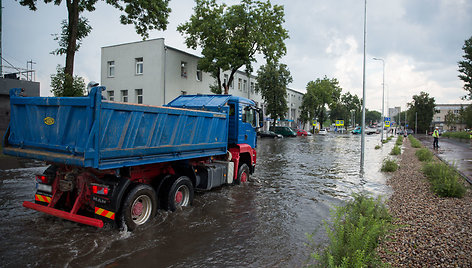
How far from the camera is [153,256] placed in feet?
14.8

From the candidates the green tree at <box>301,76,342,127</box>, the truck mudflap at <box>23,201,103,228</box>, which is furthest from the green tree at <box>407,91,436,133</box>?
the truck mudflap at <box>23,201,103,228</box>

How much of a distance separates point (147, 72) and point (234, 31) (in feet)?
29.4

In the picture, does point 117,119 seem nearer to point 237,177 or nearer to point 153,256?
point 153,256

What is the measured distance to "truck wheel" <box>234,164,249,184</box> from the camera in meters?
9.75

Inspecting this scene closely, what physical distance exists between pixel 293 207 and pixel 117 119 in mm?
4901

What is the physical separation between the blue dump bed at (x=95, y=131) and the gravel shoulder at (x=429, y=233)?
4351mm

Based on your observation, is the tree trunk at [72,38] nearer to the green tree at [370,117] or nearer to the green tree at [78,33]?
the green tree at [78,33]

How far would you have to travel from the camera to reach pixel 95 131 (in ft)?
15.0

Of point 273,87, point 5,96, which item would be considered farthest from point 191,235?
point 273,87

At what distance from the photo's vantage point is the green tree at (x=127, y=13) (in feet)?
49.2

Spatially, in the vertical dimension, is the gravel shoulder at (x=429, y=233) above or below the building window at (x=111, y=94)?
below

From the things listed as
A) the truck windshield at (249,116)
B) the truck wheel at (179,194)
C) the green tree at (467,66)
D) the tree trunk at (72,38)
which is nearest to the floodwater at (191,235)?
the truck wheel at (179,194)

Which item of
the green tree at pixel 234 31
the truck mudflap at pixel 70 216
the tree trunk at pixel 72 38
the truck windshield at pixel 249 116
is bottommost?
the truck mudflap at pixel 70 216

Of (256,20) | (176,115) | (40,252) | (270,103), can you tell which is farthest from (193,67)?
(40,252)
